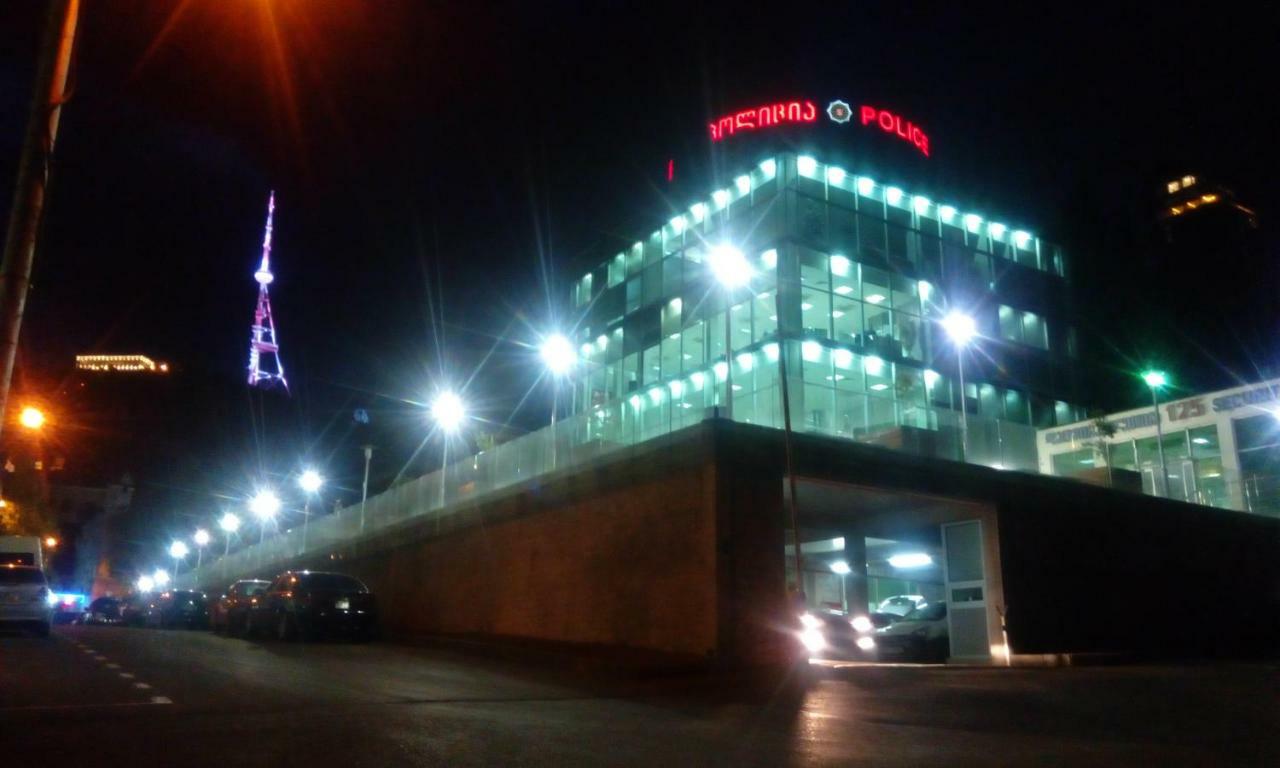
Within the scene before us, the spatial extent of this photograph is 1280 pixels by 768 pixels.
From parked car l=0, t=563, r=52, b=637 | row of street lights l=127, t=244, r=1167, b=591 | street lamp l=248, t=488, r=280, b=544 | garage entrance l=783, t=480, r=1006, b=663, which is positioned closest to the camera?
row of street lights l=127, t=244, r=1167, b=591

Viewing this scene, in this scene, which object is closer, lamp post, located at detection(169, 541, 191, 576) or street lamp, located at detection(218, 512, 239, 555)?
street lamp, located at detection(218, 512, 239, 555)

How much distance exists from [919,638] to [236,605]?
18282 millimetres

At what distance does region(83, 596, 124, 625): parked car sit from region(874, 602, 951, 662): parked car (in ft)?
112

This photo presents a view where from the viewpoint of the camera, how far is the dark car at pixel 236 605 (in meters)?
25.2

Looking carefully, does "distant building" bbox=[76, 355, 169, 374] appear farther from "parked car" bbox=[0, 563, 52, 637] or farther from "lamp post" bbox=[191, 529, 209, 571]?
"parked car" bbox=[0, 563, 52, 637]

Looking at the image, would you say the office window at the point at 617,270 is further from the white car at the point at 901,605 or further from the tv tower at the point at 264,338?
the tv tower at the point at 264,338

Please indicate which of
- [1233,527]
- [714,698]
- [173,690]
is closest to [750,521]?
[714,698]

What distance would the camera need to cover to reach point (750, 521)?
56.2 feet

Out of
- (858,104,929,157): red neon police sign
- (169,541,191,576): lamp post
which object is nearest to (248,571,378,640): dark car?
(858,104,929,157): red neon police sign

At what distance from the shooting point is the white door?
73.0 ft

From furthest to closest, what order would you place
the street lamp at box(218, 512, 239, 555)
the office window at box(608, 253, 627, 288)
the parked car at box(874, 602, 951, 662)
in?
the street lamp at box(218, 512, 239, 555)
the office window at box(608, 253, 627, 288)
the parked car at box(874, 602, 951, 662)

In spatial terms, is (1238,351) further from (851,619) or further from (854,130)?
(851,619)

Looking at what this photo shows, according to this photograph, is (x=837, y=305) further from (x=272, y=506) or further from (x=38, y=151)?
(x=272, y=506)

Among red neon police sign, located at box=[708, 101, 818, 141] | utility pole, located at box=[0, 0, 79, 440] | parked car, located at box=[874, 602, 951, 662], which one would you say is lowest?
parked car, located at box=[874, 602, 951, 662]
